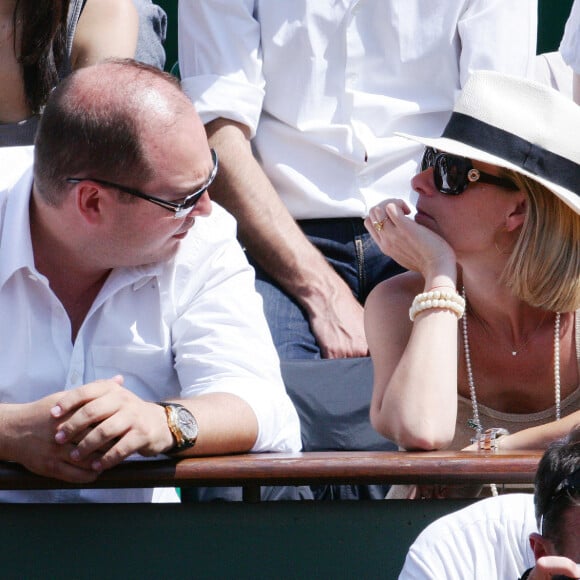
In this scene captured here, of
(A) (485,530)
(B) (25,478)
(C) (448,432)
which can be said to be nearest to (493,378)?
(C) (448,432)

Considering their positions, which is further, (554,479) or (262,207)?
(262,207)

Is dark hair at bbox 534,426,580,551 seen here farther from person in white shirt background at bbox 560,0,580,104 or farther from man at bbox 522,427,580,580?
person in white shirt background at bbox 560,0,580,104

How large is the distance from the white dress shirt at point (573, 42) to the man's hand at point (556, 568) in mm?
2241

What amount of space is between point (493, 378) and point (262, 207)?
31.8 inches

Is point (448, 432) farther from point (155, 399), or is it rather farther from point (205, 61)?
point (205, 61)

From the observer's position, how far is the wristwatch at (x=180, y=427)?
2.15m

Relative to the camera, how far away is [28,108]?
3102 millimetres

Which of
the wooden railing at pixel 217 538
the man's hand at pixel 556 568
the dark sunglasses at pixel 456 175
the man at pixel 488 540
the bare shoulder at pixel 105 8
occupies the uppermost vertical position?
the bare shoulder at pixel 105 8

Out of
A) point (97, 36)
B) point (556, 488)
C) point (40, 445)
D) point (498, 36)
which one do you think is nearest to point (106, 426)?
point (40, 445)

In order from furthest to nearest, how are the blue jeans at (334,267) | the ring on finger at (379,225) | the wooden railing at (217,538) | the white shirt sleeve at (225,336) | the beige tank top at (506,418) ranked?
1. the blue jeans at (334,267)
2. the ring on finger at (379,225)
3. the beige tank top at (506,418)
4. the white shirt sleeve at (225,336)
5. the wooden railing at (217,538)

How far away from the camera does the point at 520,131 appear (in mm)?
2709

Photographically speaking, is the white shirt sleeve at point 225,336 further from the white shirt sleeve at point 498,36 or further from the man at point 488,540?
the white shirt sleeve at point 498,36

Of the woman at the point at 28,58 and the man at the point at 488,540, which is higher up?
the woman at the point at 28,58

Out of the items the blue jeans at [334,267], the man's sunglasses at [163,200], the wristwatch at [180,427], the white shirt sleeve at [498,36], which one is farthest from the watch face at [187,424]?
the white shirt sleeve at [498,36]
